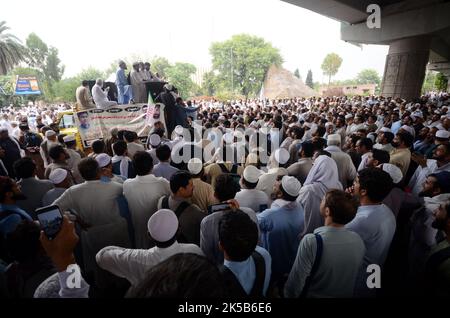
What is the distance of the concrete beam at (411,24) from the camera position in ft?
54.6

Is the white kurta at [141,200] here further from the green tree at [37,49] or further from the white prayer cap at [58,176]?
the green tree at [37,49]

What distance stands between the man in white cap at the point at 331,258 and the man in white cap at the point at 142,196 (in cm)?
171

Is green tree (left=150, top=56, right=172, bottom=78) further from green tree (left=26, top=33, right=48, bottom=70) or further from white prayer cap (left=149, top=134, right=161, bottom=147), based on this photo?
white prayer cap (left=149, top=134, right=161, bottom=147)

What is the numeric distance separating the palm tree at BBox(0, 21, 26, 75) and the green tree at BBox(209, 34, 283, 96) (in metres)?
32.0

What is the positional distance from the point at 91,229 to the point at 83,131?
17.7ft

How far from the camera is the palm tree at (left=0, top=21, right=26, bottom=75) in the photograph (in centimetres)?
3334

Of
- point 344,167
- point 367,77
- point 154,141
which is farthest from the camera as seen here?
point 367,77

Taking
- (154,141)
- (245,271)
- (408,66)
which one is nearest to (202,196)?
(245,271)

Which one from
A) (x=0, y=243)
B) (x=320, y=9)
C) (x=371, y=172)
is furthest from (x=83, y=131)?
(x=320, y=9)

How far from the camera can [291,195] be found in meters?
2.57

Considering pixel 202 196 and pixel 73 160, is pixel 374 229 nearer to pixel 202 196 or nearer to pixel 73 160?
pixel 202 196

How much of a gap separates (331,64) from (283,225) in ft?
297

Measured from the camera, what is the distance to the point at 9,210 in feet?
8.04
